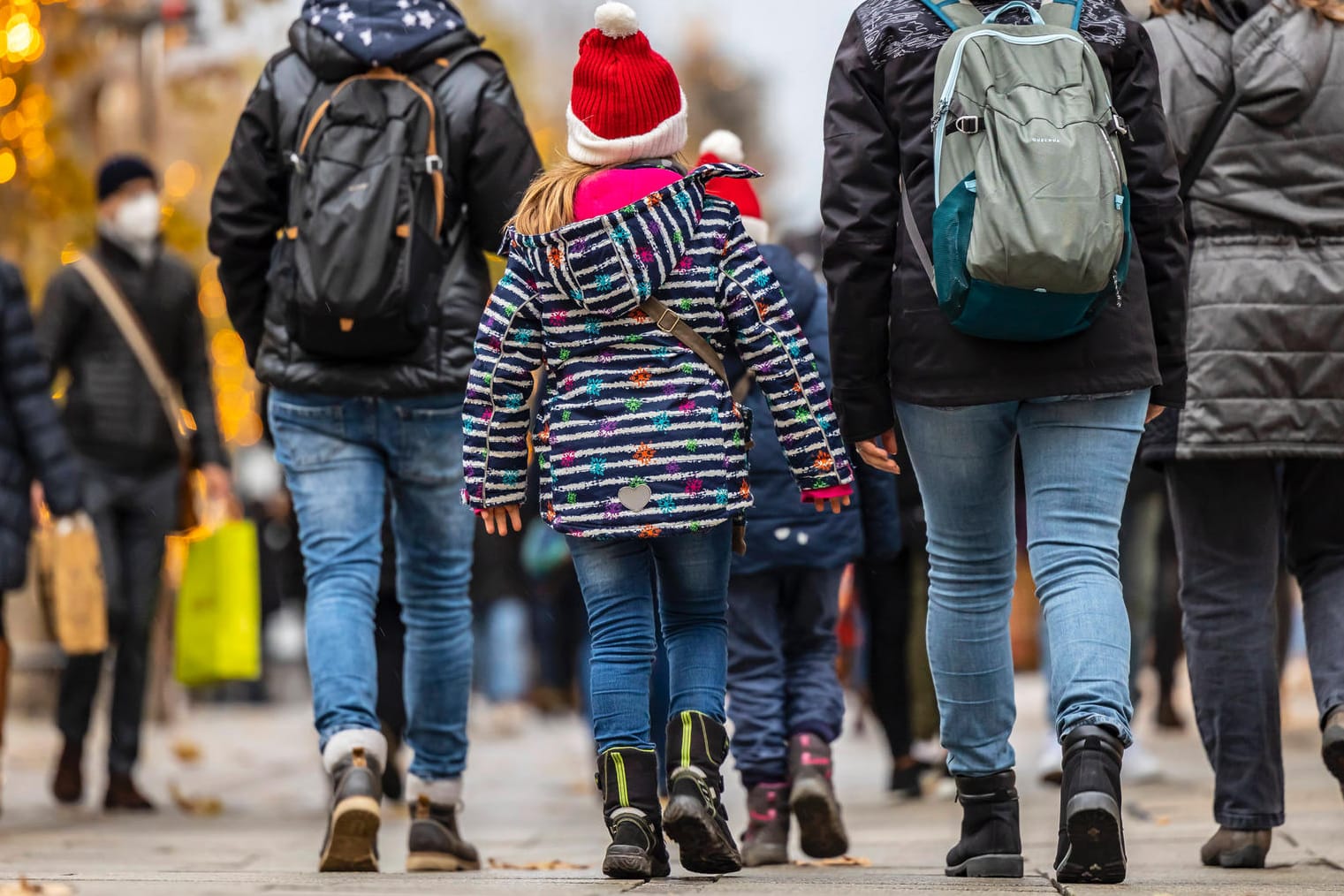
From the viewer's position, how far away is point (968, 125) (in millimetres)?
4547

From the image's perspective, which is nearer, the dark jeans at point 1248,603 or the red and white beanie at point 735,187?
the dark jeans at point 1248,603

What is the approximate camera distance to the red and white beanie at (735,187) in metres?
6.47

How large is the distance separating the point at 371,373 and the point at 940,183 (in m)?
1.78

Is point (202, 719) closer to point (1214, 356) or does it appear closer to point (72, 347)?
point (72, 347)

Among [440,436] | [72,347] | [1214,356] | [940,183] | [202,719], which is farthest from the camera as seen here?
[202,719]

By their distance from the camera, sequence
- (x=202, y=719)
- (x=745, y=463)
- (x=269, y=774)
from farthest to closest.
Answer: (x=202, y=719)
(x=269, y=774)
(x=745, y=463)

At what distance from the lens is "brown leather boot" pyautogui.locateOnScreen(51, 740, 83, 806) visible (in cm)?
862

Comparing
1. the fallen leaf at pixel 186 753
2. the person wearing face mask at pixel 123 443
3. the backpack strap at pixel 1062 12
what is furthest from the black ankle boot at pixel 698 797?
the fallen leaf at pixel 186 753

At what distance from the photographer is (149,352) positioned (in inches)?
353

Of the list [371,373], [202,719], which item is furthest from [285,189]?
[202,719]

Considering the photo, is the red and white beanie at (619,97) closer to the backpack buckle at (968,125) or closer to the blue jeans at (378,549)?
the backpack buckle at (968,125)

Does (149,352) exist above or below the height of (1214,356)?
below

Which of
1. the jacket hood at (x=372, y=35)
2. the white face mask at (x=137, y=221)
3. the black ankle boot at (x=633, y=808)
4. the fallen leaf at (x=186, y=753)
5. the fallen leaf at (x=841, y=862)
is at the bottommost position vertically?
the fallen leaf at (x=186, y=753)

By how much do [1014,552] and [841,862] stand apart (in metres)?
1.48
